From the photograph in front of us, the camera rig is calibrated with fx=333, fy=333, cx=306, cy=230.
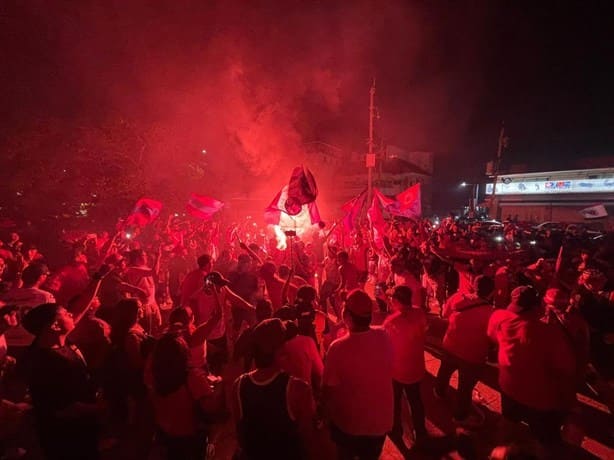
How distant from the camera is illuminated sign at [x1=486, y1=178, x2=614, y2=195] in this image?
3616 centimetres

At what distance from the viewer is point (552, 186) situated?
131 ft

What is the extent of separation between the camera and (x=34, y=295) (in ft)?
13.9

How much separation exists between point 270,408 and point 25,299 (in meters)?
3.99

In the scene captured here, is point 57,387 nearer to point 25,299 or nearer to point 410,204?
point 25,299

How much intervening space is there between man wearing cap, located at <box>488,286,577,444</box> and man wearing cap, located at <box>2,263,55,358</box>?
17.6ft

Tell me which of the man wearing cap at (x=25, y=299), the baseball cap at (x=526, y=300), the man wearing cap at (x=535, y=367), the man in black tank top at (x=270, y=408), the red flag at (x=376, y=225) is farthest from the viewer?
the red flag at (x=376, y=225)

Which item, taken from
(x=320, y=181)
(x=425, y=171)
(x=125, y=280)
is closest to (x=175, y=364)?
(x=125, y=280)

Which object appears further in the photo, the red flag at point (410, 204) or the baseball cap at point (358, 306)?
the red flag at point (410, 204)

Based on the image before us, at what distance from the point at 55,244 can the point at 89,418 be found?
512 inches

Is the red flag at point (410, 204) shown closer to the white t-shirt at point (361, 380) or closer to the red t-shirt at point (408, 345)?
the red t-shirt at point (408, 345)

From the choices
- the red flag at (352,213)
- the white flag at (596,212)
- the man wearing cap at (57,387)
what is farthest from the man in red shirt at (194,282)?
the white flag at (596,212)

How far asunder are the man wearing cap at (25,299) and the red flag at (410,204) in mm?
8475

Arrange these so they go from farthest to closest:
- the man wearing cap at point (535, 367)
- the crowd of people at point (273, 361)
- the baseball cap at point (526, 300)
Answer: the baseball cap at point (526, 300) < the man wearing cap at point (535, 367) < the crowd of people at point (273, 361)

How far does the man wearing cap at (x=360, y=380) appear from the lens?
8.16 feet
